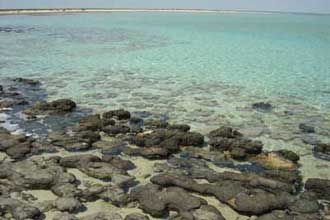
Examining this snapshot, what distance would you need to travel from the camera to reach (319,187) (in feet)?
30.5

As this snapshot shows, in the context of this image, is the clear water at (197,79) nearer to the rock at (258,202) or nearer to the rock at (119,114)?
the rock at (119,114)

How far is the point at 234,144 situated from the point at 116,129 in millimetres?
3321

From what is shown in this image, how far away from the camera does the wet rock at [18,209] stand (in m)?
7.82

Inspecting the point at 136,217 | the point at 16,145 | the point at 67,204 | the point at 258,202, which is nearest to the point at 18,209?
the point at 67,204

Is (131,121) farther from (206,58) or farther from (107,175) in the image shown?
(206,58)

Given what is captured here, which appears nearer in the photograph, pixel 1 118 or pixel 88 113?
pixel 1 118

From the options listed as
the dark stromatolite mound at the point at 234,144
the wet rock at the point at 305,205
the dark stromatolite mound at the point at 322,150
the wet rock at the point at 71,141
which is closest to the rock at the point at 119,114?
the wet rock at the point at 71,141

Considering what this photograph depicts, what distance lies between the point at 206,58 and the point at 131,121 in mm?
16032

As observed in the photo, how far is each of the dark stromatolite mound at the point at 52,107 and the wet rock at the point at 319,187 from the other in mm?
8295

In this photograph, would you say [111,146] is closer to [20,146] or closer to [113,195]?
[20,146]

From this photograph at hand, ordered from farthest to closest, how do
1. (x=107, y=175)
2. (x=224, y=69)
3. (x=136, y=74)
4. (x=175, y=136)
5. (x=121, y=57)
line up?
(x=121, y=57), (x=224, y=69), (x=136, y=74), (x=175, y=136), (x=107, y=175)

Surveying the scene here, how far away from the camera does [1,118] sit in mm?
13836

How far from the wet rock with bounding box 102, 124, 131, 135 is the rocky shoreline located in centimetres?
3

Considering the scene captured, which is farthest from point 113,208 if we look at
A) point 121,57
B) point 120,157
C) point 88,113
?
point 121,57
